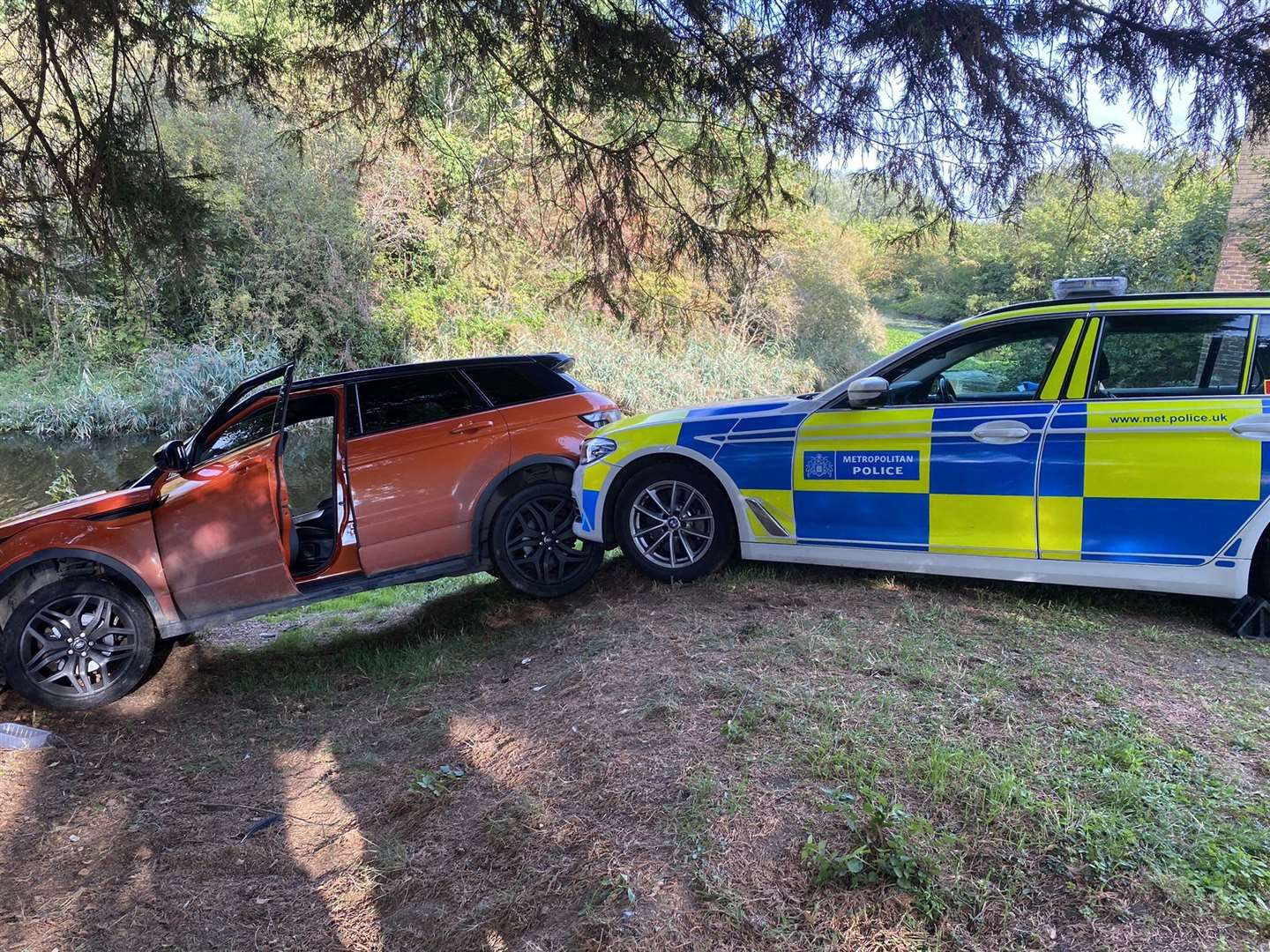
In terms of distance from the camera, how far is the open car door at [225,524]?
4.94 meters

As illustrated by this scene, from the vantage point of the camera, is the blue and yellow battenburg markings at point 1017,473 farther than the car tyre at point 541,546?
No

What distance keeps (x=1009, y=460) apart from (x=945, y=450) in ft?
1.10

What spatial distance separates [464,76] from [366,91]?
68 cm

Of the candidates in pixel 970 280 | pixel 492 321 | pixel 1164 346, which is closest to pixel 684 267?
pixel 1164 346

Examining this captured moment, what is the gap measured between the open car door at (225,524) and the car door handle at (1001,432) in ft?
13.6

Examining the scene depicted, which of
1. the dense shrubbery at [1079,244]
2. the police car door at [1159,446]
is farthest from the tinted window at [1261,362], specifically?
the dense shrubbery at [1079,244]

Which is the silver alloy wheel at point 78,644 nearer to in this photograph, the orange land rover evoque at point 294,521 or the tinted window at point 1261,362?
the orange land rover evoque at point 294,521

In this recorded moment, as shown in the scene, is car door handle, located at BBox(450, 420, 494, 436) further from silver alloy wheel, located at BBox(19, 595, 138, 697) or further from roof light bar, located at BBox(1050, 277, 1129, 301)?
roof light bar, located at BBox(1050, 277, 1129, 301)

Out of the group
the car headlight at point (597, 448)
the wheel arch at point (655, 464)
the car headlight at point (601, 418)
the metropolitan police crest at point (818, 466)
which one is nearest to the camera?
the metropolitan police crest at point (818, 466)

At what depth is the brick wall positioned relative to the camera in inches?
434

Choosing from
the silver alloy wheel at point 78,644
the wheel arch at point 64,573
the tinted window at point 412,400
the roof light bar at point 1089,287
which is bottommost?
the silver alloy wheel at point 78,644

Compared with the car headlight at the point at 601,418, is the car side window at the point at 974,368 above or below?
above

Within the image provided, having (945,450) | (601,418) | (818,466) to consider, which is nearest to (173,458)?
(601,418)

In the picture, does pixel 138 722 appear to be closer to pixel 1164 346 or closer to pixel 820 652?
pixel 820 652
